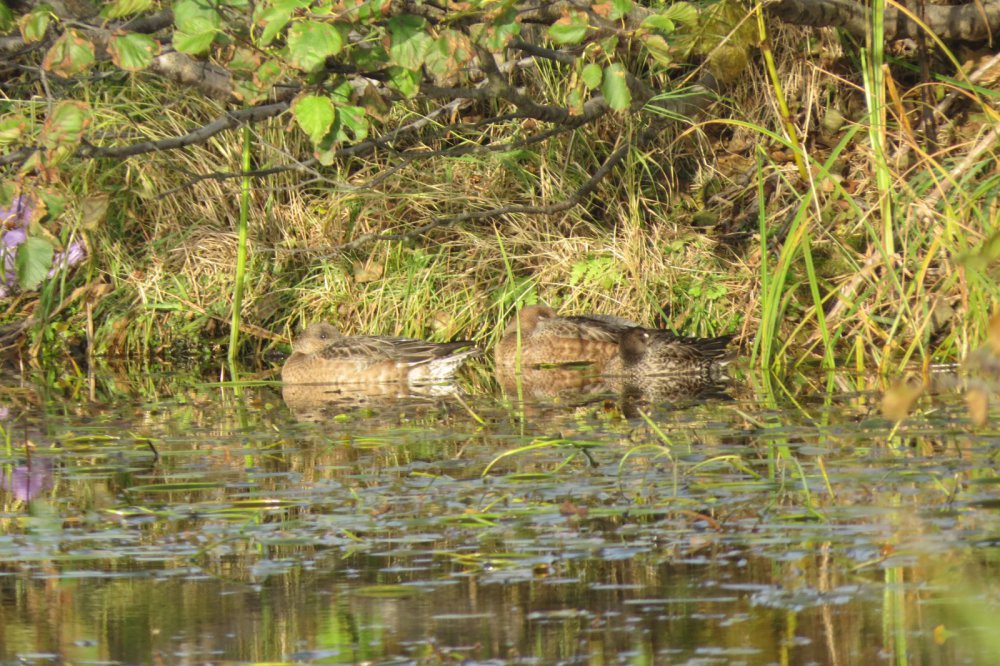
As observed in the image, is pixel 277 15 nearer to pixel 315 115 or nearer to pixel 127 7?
pixel 315 115

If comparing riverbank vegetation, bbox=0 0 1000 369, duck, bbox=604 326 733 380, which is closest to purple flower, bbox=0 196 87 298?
riverbank vegetation, bbox=0 0 1000 369

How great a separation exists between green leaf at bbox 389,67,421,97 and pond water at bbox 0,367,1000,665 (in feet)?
4.99

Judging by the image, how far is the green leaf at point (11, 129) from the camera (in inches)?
289

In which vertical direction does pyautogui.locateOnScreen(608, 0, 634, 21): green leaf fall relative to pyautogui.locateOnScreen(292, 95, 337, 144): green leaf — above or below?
above

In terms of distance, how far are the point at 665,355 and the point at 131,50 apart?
4.55 metres

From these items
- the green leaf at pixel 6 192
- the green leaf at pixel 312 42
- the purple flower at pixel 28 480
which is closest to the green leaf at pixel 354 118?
the green leaf at pixel 312 42

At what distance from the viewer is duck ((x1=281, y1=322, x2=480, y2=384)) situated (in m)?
10.6

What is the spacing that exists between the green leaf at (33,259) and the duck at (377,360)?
3.89 m

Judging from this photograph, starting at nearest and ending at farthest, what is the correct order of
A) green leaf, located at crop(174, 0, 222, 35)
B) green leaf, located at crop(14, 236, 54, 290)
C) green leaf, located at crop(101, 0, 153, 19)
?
green leaf, located at crop(14, 236, 54, 290), green leaf, located at crop(174, 0, 222, 35), green leaf, located at crop(101, 0, 153, 19)

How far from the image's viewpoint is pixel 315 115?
7.02m

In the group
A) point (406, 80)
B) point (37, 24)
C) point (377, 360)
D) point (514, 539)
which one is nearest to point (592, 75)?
point (406, 80)

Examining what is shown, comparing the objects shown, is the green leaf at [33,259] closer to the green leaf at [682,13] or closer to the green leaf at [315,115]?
the green leaf at [315,115]

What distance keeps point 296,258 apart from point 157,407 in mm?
3563

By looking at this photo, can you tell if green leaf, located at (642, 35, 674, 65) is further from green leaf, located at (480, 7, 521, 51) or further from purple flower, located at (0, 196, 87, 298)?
purple flower, located at (0, 196, 87, 298)
